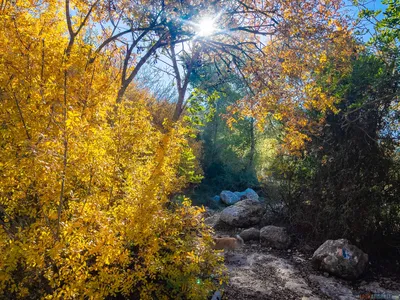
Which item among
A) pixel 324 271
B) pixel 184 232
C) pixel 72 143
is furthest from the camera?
pixel 324 271

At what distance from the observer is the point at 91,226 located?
2.56 m

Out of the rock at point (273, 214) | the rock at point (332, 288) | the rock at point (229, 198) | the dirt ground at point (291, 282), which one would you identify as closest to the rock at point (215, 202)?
the rock at point (229, 198)

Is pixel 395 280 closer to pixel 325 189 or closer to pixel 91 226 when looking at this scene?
pixel 325 189

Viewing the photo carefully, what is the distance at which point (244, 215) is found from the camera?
330 inches

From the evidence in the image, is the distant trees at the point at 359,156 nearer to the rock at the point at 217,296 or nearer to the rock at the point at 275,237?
the rock at the point at 275,237

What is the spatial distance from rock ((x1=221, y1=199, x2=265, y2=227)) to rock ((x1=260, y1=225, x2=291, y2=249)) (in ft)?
3.62

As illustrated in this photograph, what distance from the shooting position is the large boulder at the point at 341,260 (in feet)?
17.1

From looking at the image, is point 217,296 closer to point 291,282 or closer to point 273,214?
point 291,282

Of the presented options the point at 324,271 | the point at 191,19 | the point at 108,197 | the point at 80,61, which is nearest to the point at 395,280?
the point at 324,271

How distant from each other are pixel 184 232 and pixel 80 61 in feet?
7.16

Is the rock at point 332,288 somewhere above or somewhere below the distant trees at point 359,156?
below

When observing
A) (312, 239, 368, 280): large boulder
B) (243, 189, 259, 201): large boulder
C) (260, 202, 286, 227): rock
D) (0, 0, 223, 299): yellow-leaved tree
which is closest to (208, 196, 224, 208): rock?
(243, 189, 259, 201): large boulder

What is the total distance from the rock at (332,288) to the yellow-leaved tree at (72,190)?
2.41 meters

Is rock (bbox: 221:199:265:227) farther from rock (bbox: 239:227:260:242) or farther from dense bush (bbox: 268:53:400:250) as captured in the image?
dense bush (bbox: 268:53:400:250)
